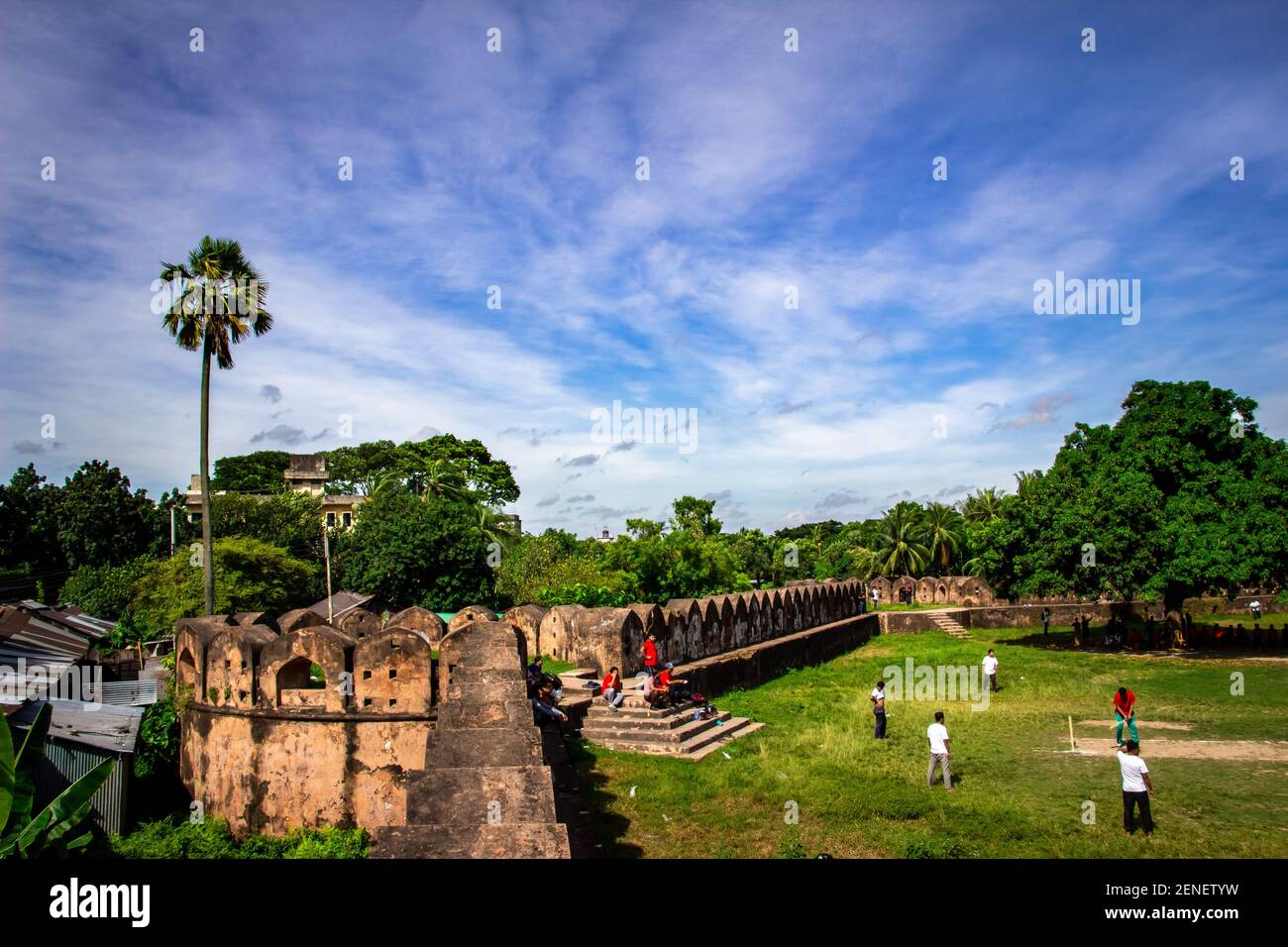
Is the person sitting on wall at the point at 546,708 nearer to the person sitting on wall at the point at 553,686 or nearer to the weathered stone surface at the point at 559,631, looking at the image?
the person sitting on wall at the point at 553,686

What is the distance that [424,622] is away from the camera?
15469mm

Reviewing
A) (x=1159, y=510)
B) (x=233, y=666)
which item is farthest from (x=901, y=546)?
(x=233, y=666)

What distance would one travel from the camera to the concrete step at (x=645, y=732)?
559 inches

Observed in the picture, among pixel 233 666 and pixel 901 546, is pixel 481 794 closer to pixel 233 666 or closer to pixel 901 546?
pixel 233 666

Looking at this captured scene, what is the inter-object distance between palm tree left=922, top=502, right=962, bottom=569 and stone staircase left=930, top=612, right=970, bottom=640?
16388 millimetres

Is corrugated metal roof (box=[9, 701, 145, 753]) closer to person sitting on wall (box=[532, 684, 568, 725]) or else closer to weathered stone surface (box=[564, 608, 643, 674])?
person sitting on wall (box=[532, 684, 568, 725])

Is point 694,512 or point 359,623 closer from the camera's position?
point 359,623

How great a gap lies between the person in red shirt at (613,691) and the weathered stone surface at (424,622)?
3126 millimetres

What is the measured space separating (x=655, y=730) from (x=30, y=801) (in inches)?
345

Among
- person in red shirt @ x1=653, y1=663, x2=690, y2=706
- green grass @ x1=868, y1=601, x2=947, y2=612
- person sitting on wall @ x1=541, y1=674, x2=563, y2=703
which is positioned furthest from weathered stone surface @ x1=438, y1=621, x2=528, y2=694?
green grass @ x1=868, y1=601, x2=947, y2=612

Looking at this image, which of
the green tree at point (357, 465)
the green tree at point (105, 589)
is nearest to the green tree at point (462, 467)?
the green tree at point (357, 465)
